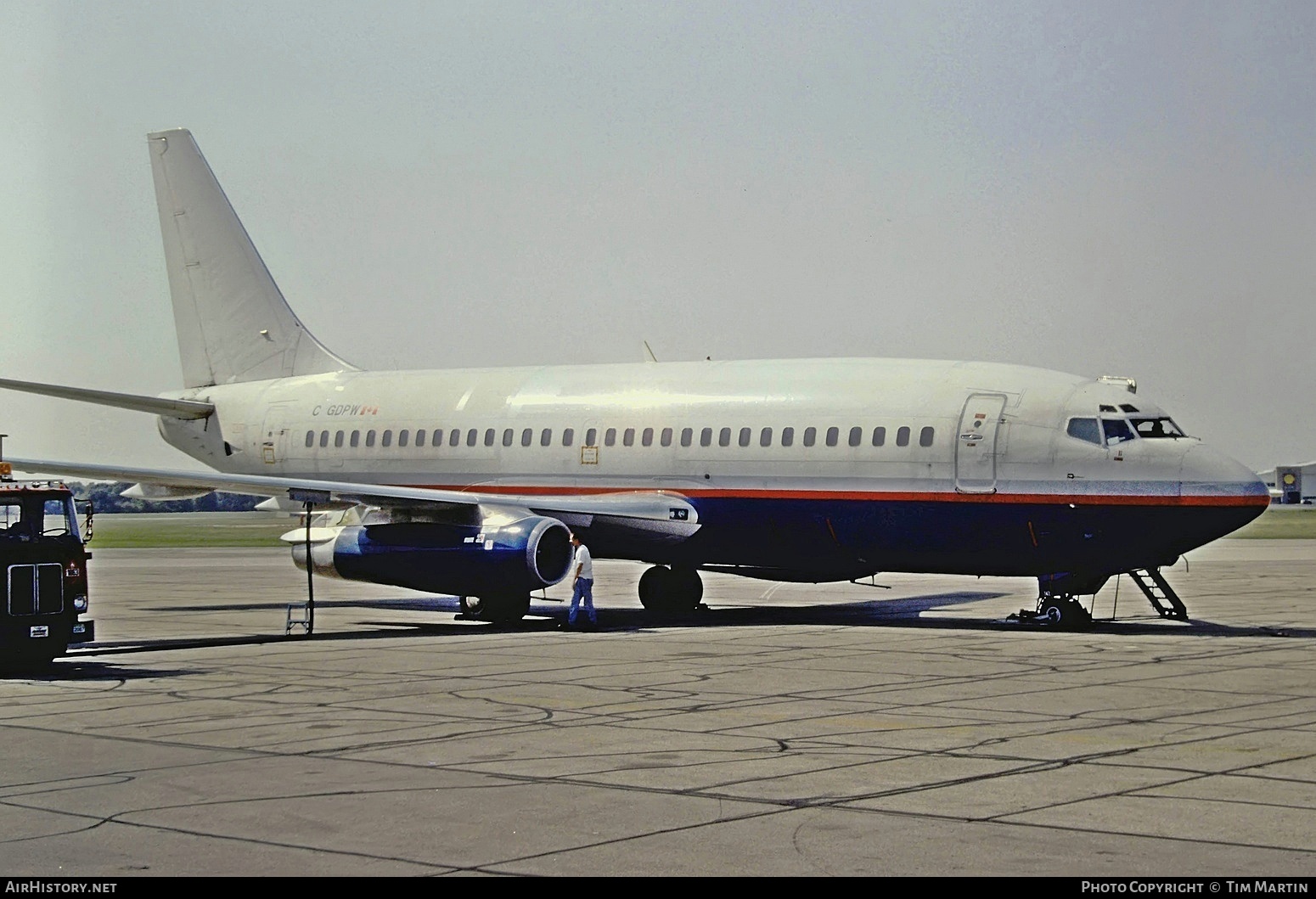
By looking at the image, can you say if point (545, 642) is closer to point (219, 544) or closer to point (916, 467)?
point (916, 467)

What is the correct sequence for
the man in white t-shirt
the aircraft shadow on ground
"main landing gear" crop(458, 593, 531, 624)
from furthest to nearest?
"main landing gear" crop(458, 593, 531, 624), the man in white t-shirt, the aircraft shadow on ground

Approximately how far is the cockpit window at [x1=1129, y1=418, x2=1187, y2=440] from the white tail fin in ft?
59.4

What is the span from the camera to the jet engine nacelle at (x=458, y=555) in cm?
2652

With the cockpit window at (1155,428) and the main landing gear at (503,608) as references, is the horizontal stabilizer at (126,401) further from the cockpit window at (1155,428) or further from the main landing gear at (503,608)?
the cockpit window at (1155,428)

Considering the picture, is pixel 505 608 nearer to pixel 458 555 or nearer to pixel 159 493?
pixel 458 555

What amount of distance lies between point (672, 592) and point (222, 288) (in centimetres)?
1309

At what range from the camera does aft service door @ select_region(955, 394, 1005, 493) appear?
84.0 ft

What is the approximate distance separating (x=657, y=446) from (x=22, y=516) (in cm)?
1230

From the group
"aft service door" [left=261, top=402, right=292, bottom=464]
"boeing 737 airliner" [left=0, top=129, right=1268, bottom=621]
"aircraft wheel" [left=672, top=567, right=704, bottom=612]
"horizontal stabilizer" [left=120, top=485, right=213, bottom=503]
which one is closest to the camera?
"boeing 737 airliner" [left=0, top=129, right=1268, bottom=621]

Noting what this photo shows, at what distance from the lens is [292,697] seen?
17.0 meters

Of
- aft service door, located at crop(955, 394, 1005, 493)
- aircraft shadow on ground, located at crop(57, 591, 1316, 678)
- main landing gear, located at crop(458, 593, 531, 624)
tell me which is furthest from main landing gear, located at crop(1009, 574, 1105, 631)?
main landing gear, located at crop(458, 593, 531, 624)

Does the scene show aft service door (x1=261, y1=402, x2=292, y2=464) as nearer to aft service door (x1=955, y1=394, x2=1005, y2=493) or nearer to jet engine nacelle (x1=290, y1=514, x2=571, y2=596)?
jet engine nacelle (x1=290, y1=514, x2=571, y2=596)

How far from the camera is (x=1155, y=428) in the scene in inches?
992
